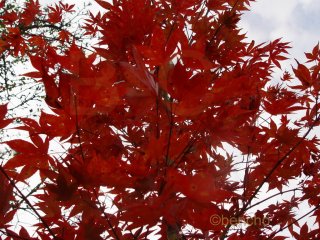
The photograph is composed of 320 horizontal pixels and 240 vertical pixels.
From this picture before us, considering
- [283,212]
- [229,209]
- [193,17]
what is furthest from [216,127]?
[193,17]

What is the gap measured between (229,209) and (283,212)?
0.26 metres

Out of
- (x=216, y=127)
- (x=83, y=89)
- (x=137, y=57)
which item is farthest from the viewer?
(x=216, y=127)

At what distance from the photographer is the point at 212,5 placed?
5.41 ft

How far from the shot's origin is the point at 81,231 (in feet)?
2.72

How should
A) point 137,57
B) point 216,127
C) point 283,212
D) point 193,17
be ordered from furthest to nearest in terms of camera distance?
point 193,17 < point 283,212 < point 216,127 < point 137,57

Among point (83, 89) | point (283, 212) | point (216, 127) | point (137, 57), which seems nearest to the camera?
point (137, 57)

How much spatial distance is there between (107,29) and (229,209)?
76 centimetres

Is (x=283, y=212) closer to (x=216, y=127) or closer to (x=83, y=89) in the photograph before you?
(x=216, y=127)

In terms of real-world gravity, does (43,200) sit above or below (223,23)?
below

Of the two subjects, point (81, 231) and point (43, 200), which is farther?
point (43, 200)

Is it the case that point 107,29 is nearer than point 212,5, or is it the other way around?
point 107,29

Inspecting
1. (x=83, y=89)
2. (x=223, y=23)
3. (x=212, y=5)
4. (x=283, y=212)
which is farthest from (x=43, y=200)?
(x=212, y=5)

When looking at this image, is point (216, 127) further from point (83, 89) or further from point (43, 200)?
point (43, 200)

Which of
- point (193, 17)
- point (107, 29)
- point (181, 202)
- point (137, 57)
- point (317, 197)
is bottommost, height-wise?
point (181, 202)
